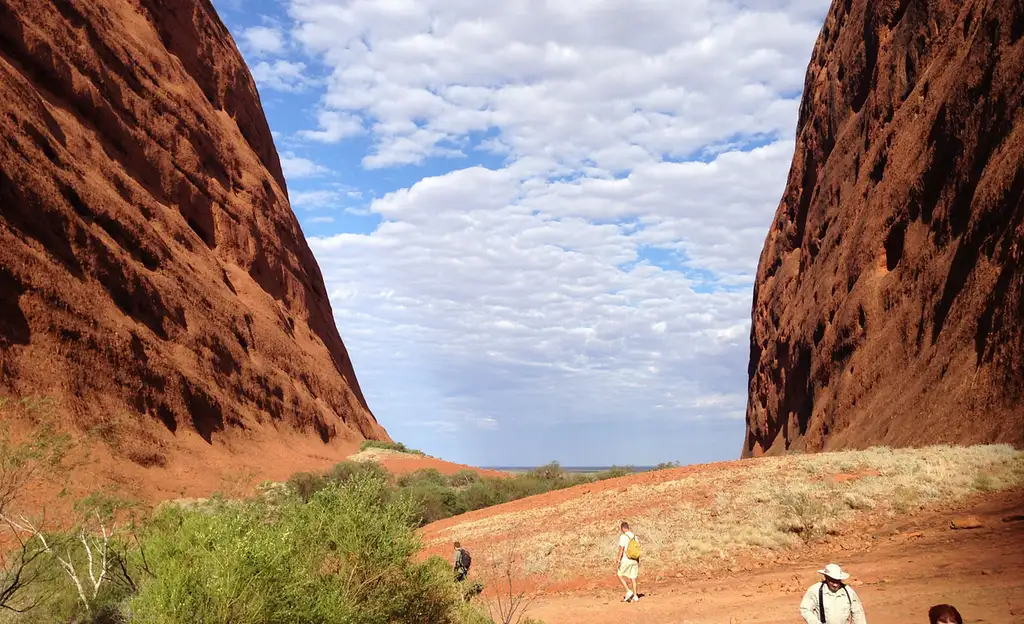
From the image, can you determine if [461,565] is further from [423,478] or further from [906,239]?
[906,239]

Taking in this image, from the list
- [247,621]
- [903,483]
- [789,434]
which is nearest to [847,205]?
[789,434]

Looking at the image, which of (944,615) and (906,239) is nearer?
(944,615)

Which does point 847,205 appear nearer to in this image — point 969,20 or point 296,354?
point 969,20

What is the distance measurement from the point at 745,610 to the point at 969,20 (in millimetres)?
26352

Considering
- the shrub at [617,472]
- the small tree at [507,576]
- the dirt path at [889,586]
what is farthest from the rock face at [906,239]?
the small tree at [507,576]

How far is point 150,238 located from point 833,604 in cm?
3452

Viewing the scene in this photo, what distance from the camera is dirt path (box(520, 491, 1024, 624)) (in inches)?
363

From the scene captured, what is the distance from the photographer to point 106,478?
23.8 metres

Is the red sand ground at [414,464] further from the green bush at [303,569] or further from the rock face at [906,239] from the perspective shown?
the green bush at [303,569]

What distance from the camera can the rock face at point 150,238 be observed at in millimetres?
27141

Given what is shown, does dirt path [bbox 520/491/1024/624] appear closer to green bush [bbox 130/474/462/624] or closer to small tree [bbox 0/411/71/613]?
Answer: green bush [bbox 130/474/462/624]

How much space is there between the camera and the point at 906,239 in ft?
95.6

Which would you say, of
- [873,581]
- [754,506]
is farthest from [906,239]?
[873,581]

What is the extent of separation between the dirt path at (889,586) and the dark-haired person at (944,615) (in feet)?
11.8
